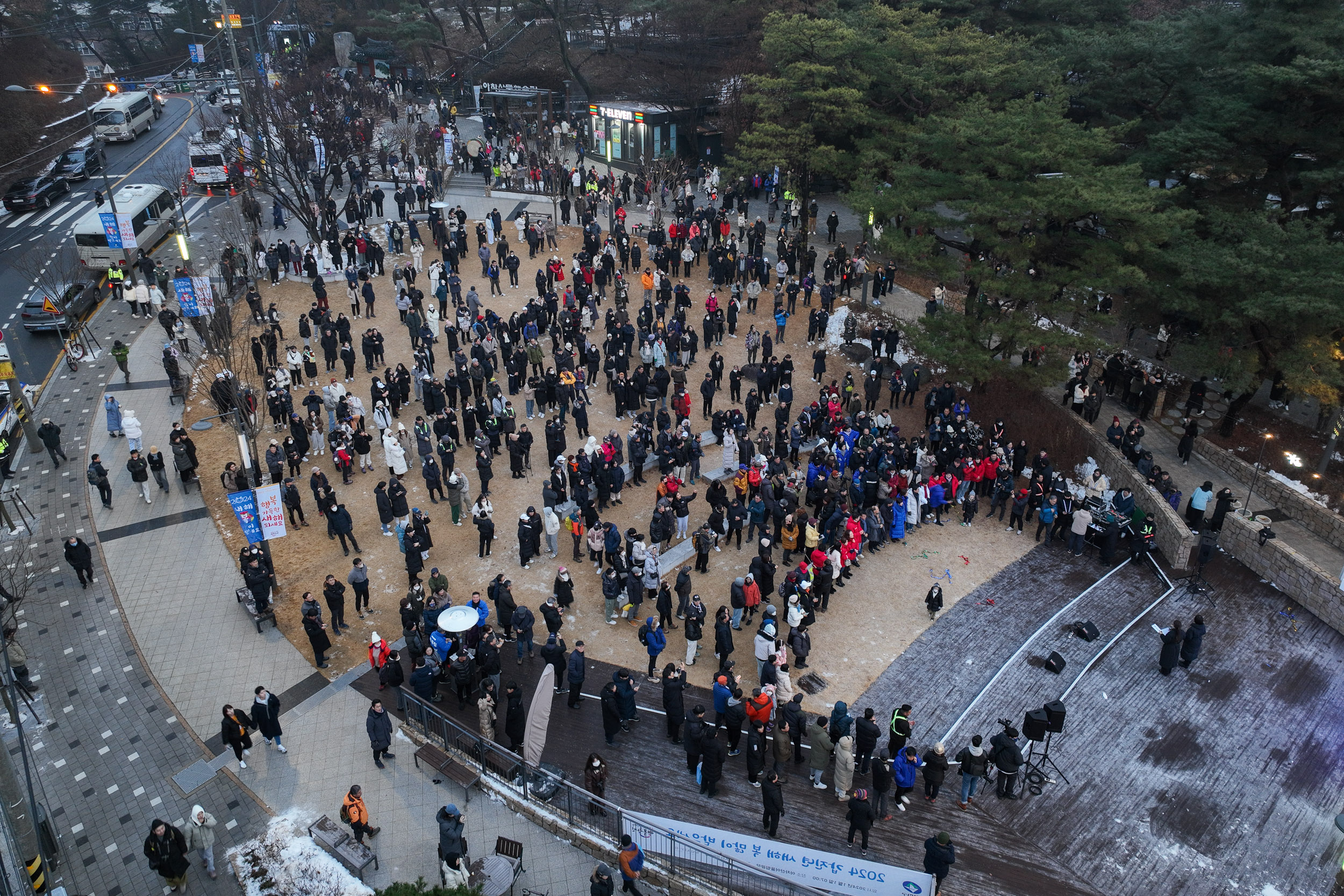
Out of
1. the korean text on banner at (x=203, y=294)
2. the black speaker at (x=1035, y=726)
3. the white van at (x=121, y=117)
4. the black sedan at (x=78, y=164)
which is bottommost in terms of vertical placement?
the black speaker at (x=1035, y=726)

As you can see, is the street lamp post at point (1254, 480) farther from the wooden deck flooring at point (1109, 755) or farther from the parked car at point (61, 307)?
the parked car at point (61, 307)

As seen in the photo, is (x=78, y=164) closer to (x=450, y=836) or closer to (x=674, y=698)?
(x=674, y=698)

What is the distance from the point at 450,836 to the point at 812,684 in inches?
270

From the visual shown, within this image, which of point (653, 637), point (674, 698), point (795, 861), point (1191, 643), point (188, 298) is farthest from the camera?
point (188, 298)

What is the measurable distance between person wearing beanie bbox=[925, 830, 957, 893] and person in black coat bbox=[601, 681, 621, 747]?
4711 millimetres

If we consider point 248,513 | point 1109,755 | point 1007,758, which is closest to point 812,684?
point 1007,758

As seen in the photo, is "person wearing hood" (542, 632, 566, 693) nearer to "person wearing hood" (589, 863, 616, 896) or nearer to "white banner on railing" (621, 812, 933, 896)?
"white banner on railing" (621, 812, 933, 896)

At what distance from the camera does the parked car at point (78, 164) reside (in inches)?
1619

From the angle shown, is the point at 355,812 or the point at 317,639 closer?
the point at 355,812

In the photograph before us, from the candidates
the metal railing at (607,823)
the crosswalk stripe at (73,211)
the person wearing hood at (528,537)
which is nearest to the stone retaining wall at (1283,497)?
the metal railing at (607,823)

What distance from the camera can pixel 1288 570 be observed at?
61.1 feet

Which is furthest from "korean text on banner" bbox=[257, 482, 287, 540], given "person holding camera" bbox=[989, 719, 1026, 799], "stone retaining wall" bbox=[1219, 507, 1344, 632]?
"stone retaining wall" bbox=[1219, 507, 1344, 632]

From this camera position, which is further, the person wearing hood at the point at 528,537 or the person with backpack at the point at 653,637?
the person wearing hood at the point at 528,537

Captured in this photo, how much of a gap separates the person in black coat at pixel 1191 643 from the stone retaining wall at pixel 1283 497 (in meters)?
5.65
